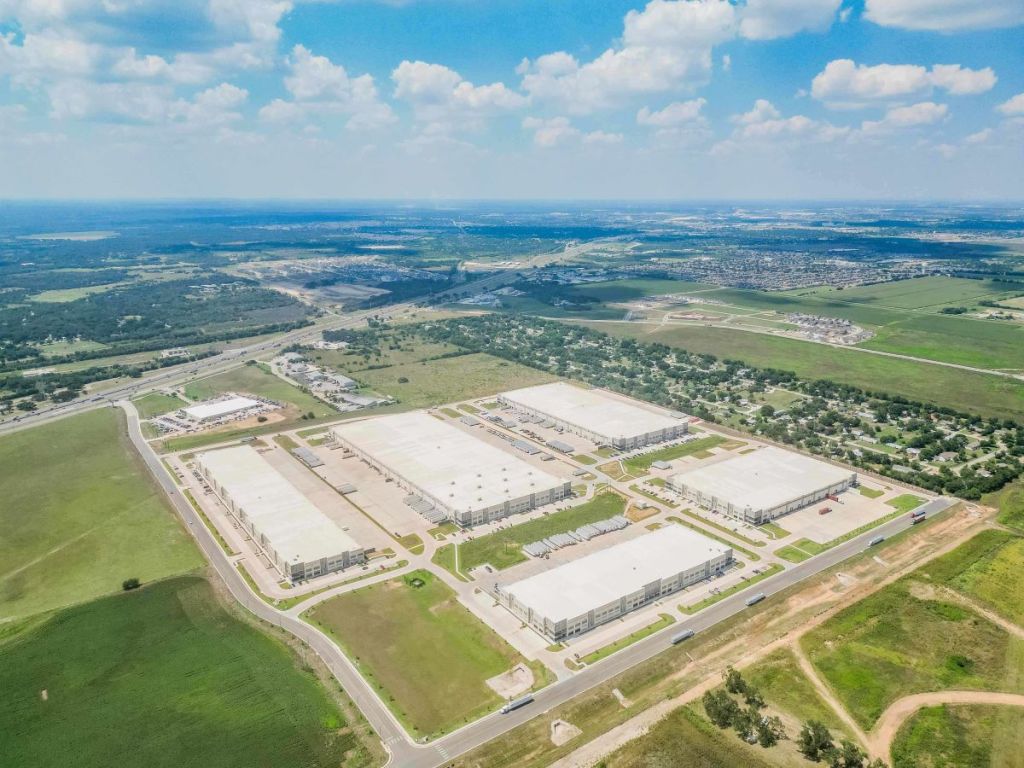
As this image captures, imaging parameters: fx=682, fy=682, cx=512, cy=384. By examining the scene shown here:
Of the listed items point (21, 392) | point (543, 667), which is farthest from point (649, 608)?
point (21, 392)

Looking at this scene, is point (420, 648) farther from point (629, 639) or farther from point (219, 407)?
point (219, 407)

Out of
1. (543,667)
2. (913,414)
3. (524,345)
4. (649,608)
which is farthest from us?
(524,345)

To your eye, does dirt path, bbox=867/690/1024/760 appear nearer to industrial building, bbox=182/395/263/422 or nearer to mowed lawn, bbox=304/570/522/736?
mowed lawn, bbox=304/570/522/736

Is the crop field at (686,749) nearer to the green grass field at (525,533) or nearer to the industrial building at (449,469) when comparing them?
the green grass field at (525,533)

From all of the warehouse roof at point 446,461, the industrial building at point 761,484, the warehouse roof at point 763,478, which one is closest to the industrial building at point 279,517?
the warehouse roof at point 446,461

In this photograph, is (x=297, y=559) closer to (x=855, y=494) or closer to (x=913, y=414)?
(x=855, y=494)

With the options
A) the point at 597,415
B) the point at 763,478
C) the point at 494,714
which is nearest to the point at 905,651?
the point at 763,478
